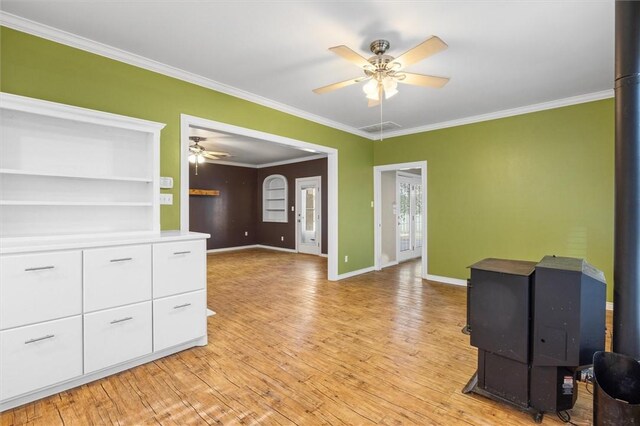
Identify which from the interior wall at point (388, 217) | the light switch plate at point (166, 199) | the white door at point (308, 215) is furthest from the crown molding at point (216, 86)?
the white door at point (308, 215)

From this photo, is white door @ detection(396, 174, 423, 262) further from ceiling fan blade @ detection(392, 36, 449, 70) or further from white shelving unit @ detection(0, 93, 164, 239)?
white shelving unit @ detection(0, 93, 164, 239)

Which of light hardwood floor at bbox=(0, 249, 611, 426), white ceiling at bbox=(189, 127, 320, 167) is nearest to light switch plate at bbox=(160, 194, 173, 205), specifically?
light hardwood floor at bbox=(0, 249, 611, 426)

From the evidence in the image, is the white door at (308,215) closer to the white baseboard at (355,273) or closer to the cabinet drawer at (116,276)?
the white baseboard at (355,273)

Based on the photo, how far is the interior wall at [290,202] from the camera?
806cm

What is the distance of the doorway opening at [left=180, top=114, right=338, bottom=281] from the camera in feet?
14.5

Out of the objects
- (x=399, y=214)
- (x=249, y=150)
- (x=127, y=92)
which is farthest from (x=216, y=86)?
(x=399, y=214)

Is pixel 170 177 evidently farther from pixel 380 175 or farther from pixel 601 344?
pixel 380 175

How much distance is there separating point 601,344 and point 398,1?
2482mm

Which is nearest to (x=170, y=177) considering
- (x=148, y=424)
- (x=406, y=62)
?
(x=148, y=424)

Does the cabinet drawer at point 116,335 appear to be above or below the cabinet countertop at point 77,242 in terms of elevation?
below

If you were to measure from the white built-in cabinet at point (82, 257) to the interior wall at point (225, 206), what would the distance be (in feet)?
18.3

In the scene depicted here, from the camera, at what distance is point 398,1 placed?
210cm

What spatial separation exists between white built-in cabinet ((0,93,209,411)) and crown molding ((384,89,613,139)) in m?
4.21

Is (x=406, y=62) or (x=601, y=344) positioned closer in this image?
(x=601, y=344)
